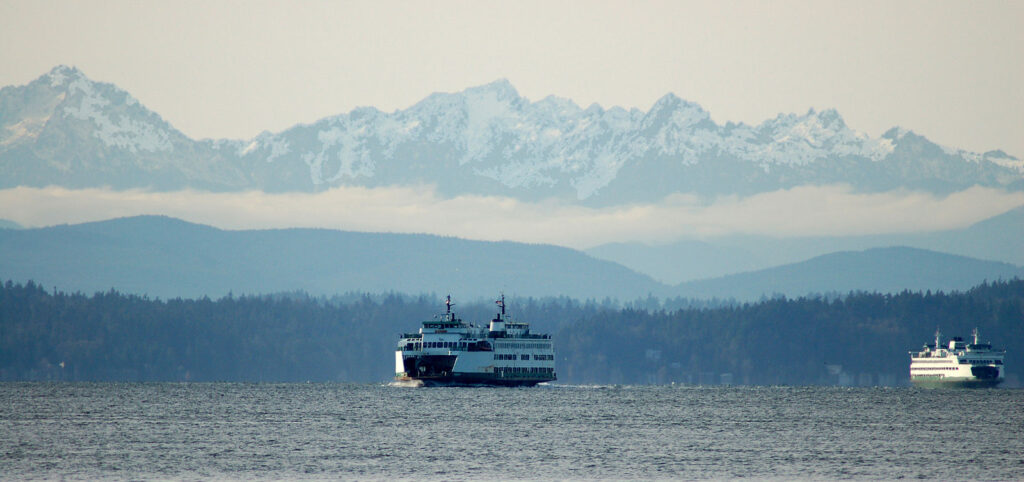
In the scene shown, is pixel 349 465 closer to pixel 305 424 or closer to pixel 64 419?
pixel 305 424

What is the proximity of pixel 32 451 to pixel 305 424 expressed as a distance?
1518 inches

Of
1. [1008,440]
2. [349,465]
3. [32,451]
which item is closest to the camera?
[349,465]

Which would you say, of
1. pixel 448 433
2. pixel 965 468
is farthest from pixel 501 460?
pixel 965 468

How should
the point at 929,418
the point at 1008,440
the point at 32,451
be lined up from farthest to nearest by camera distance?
the point at 929,418 < the point at 1008,440 < the point at 32,451

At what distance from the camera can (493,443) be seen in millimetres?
134875

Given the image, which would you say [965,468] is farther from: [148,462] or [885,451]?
[148,462]

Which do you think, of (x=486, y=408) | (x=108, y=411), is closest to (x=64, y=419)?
(x=108, y=411)

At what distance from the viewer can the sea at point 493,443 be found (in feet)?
367

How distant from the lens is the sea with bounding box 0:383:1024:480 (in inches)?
4402

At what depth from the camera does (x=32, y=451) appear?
403ft

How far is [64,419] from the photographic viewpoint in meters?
163

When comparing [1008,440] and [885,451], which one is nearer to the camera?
[885,451]

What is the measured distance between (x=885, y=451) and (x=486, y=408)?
216ft

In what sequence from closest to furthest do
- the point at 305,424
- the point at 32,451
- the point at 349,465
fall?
the point at 349,465 < the point at 32,451 < the point at 305,424
